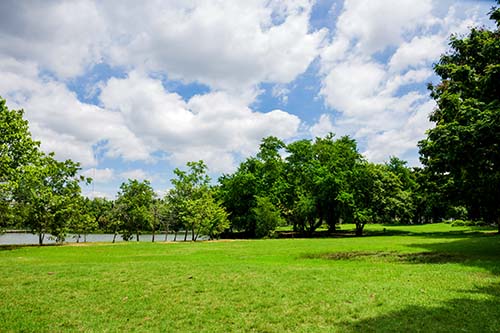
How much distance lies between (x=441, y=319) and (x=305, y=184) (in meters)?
46.4

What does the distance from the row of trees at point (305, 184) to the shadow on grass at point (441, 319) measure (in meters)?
10.2

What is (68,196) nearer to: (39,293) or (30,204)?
(30,204)

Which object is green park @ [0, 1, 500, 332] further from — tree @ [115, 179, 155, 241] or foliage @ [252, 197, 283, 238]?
foliage @ [252, 197, 283, 238]

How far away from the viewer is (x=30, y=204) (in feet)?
113

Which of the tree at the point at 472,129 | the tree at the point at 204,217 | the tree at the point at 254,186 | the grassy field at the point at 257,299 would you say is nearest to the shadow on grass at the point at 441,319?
the grassy field at the point at 257,299

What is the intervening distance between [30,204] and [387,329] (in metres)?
37.1

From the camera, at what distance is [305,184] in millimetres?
53938

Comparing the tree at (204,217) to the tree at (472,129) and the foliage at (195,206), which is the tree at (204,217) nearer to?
the foliage at (195,206)

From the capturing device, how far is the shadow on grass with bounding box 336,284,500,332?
7141 millimetres

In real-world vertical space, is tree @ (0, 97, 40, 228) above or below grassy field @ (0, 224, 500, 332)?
above

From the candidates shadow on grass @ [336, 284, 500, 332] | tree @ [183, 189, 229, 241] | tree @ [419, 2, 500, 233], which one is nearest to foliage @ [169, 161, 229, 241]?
tree @ [183, 189, 229, 241]

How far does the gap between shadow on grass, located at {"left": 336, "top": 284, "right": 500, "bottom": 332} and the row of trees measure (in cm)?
1016

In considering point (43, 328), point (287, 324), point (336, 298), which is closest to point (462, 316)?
point (336, 298)

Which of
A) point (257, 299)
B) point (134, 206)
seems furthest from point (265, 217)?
point (257, 299)
